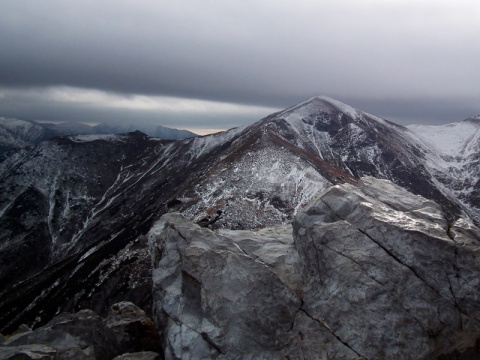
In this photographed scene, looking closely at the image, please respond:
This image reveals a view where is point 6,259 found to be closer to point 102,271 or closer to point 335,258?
point 102,271

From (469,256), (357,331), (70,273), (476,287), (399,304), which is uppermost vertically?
(469,256)

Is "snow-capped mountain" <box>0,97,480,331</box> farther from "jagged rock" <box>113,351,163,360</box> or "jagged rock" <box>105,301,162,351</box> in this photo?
"jagged rock" <box>113,351,163,360</box>

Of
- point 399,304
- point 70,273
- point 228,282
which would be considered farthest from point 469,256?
point 70,273

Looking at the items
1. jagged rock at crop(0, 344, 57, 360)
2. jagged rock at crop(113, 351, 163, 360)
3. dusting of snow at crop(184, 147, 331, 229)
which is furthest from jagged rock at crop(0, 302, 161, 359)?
dusting of snow at crop(184, 147, 331, 229)

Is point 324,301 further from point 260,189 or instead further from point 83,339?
point 260,189

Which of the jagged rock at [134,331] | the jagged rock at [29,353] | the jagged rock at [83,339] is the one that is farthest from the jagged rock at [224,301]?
the jagged rock at [29,353]

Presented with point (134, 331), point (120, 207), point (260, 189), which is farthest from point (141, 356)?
point (120, 207)
